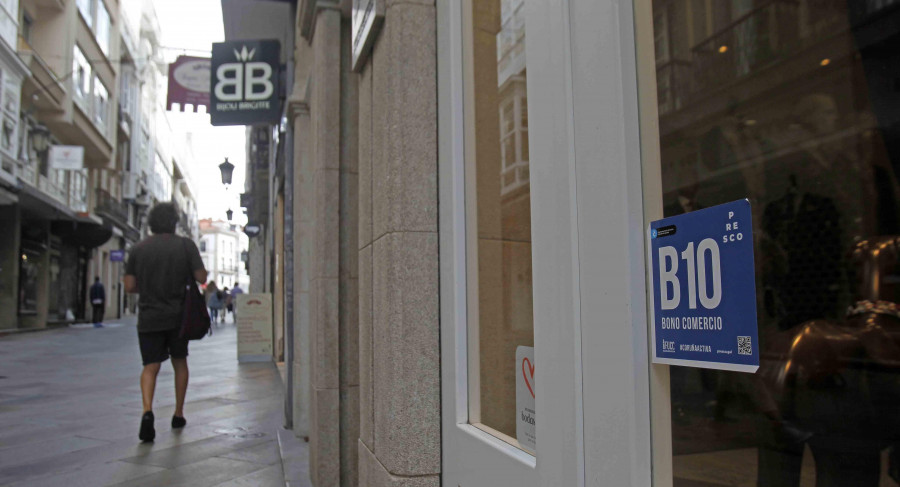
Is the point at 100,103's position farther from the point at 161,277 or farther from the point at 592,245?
the point at 592,245

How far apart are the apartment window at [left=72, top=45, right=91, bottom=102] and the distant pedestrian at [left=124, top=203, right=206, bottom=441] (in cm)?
2348

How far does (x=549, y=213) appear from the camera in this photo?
4.58 ft

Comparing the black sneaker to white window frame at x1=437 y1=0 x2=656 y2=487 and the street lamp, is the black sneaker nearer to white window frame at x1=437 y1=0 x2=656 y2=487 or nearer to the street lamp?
white window frame at x1=437 y1=0 x2=656 y2=487

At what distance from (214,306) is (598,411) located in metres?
24.5

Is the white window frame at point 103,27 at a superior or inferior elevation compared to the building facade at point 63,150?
superior

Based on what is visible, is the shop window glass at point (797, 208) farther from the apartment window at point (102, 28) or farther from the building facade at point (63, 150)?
the apartment window at point (102, 28)

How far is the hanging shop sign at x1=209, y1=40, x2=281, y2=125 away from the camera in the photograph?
7211 millimetres

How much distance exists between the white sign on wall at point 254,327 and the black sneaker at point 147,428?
6.61 meters

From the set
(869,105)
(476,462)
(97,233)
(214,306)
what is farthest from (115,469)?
(97,233)

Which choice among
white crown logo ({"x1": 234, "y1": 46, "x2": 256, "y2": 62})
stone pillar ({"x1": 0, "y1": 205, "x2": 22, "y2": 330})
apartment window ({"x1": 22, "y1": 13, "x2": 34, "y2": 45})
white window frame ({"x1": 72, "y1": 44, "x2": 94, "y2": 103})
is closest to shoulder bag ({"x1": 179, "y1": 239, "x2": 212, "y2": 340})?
white crown logo ({"x1": 234, "y1": 46, "x2": 256, "y2": 62})

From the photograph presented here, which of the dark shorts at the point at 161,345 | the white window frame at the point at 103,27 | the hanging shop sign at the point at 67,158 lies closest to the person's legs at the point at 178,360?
the dark shorts at the point at 161,345

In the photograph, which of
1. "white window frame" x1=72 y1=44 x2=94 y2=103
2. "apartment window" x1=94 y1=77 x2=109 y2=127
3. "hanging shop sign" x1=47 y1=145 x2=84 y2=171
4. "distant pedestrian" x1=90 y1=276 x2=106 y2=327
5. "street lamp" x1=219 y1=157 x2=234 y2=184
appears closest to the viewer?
"street lamp" x1=219 y1=157 x2=234 y2=184

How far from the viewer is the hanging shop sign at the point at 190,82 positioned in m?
12.0

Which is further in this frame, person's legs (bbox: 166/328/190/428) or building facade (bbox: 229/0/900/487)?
person's legs (bbox: 166/328/190/428)
